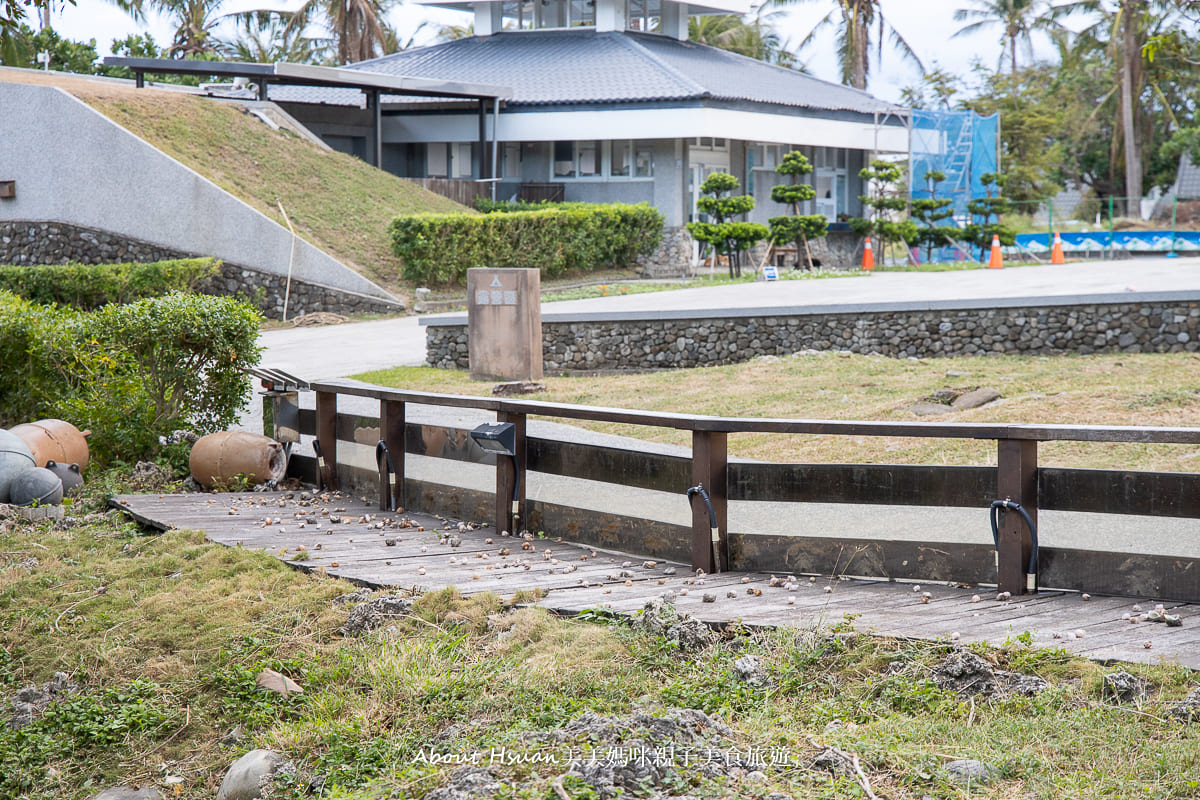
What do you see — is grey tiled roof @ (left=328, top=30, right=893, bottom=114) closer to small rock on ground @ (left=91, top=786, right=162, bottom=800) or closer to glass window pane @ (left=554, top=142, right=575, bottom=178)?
glass window pane @ (left=554, top=142, right=575, bottom=178)

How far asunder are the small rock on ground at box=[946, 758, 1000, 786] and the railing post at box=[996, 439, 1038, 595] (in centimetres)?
179

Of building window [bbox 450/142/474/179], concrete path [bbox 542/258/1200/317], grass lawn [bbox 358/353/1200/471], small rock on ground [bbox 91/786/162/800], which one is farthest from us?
building window [bbox 450/142/474/179]

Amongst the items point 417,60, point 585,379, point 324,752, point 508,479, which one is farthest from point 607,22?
point 324,752

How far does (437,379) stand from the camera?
49.4 feet

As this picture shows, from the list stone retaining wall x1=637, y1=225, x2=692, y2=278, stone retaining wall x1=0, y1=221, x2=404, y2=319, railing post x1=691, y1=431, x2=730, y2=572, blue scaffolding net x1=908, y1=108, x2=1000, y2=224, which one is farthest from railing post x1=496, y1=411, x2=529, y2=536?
blue scaffolding net x1=908, y1=108, x2=1000, y2=224

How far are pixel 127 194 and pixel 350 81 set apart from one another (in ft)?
22.8

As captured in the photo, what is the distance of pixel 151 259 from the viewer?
24.1 meters

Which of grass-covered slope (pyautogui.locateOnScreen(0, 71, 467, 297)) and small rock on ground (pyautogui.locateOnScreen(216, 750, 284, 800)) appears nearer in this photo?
small rock on ground (pyautogui.locateOnScreen(216, 750, 284, 800))

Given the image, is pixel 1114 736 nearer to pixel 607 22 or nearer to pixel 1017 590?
pixel 1017 590

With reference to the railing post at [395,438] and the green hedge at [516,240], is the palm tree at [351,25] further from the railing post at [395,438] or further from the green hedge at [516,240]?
the railing post at [395,438]

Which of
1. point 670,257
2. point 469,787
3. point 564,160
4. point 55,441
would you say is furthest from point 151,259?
point 469,787

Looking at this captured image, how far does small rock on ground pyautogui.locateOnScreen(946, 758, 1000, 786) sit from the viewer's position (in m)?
3.53

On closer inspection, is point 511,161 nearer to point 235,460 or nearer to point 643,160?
point 643,160

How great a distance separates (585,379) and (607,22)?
25689 mm
